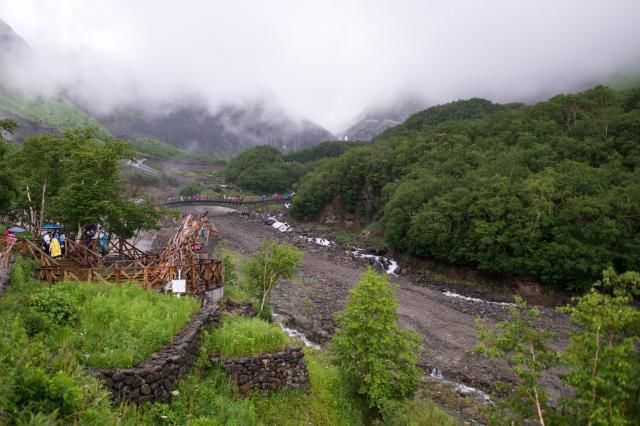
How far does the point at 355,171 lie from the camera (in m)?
89.6

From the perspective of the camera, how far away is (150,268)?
54.9 ft

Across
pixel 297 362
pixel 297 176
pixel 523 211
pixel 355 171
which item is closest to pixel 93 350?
pixel 297 362

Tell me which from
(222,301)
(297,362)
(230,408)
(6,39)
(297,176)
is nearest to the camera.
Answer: (230,408)

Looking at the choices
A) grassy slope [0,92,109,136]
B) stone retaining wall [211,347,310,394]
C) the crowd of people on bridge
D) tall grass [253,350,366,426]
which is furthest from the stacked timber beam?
grassy slope [0,92,109,136]

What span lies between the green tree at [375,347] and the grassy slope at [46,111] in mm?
109310

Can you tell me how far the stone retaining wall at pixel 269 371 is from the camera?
1218 centimetres

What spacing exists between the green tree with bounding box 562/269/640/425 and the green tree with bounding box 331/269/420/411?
592cm

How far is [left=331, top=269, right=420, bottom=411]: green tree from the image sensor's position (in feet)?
45.7

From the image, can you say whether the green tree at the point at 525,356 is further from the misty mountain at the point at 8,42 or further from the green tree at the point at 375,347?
the misty mountain at the point at 8,42

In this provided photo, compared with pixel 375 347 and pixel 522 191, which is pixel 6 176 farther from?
pixel 522 191

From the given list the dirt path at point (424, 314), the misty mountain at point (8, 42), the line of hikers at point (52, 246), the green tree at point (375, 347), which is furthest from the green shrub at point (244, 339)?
the misty mountain at point (8, 42)

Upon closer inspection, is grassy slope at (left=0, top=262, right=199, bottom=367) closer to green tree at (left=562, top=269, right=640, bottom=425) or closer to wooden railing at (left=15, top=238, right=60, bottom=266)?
wooden railing at (left=15, top=238, right=60, bottom=266)

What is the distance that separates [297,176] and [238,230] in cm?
6759

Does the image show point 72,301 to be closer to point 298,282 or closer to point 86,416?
point 86,416
